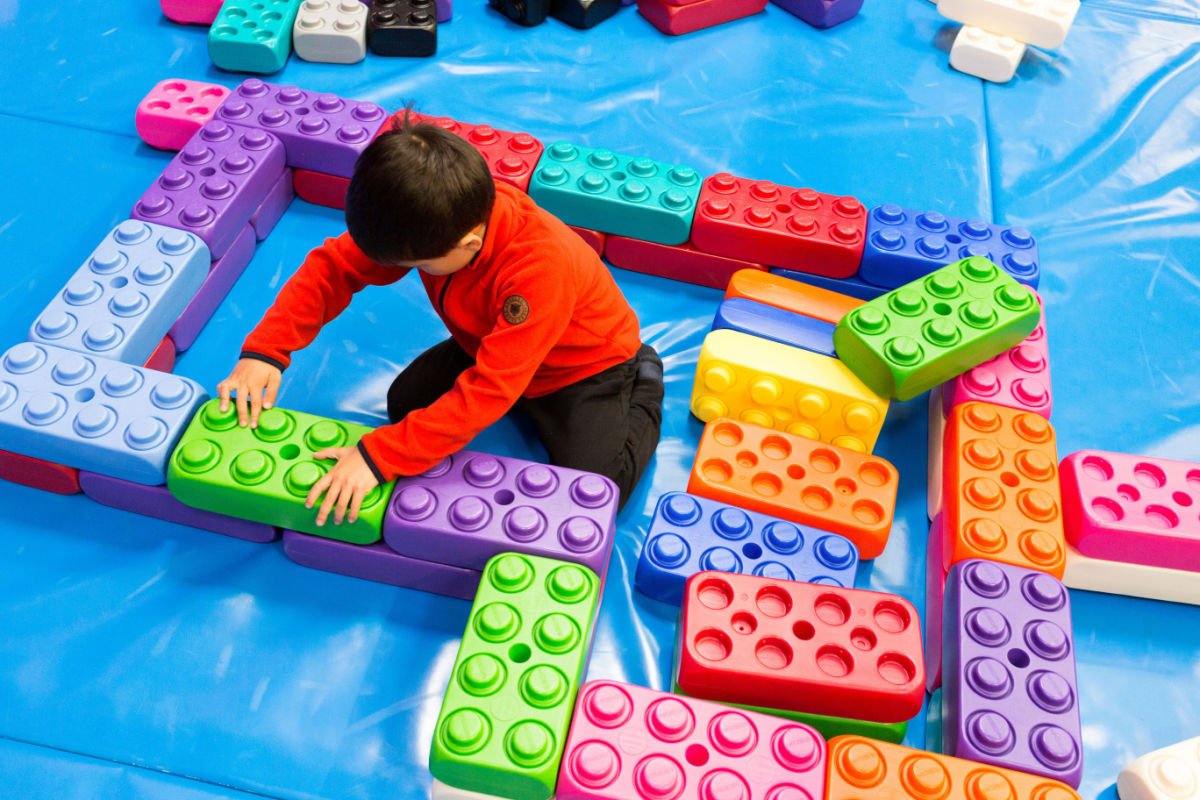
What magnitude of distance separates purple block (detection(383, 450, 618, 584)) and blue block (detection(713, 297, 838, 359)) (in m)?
0.38

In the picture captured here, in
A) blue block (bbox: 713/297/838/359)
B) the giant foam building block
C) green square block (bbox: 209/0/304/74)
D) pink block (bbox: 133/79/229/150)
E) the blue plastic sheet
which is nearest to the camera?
the giant foam building block

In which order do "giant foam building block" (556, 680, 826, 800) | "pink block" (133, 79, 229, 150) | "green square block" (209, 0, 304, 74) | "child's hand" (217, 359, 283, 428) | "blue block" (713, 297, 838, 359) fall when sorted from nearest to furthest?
"giant foam building block" (556, 680, 826, 800)
"child's hand" (217, 359, 283, 428)
"blue block" (713, 297, 838, 359)
"pink block" (133, 79, 229, 150)
"green square block" (209, 0, 304, 74)

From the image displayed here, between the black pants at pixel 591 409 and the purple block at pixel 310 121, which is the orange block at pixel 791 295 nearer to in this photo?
the black pants at pixel 591 409

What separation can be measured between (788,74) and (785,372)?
1005 mm

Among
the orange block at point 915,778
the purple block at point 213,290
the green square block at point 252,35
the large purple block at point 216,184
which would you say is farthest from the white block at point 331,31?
the orange block at point 915,778

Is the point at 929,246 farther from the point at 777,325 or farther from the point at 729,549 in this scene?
the point at 729,549

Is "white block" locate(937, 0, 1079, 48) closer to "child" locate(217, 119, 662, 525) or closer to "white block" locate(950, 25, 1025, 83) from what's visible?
"white block" locate(950, 25, 1025, 83)

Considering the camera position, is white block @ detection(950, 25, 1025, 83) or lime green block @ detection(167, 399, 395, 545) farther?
white block @ detection(950, 25, 1025, 83)

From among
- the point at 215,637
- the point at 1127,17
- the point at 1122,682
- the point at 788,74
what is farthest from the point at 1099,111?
the point at 215,637

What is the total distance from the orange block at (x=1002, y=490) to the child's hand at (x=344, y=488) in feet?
2.39

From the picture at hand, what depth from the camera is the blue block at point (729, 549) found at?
4.24 ft

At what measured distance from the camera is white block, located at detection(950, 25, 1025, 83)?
2.22m

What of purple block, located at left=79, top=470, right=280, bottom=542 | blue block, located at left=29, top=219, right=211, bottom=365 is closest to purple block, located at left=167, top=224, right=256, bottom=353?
blue block, located at left=29, top=219, right=211, bottom=365

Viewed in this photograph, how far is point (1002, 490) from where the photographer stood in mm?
1356
